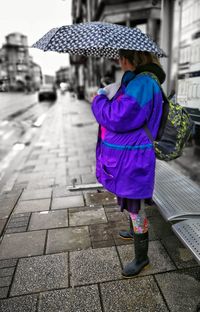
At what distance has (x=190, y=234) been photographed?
2.56 m

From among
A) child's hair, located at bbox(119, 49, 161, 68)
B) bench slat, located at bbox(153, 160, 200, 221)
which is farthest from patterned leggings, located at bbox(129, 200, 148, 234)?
child's hair, located at bbox(119, 49, 161, 68)

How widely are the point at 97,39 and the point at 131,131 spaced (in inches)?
30.4

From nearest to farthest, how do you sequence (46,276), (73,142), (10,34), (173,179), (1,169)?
(46,276) < (173,179) < (1,169) < (73,142) < (10,34)

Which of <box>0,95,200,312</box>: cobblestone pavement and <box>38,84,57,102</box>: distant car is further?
<box>38,84,57,102</box>: distant car

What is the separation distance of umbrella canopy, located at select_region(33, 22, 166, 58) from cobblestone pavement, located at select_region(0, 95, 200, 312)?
1970 millimetres

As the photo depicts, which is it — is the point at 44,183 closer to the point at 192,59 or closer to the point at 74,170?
the point at 74,170

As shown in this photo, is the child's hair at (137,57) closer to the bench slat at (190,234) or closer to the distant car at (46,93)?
the bench slat at (190,234)

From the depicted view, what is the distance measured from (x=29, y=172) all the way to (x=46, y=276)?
3.42 meters

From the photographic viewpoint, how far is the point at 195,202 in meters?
3.27

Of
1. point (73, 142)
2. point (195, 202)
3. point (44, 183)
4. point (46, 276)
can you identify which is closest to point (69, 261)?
point (46, 276)

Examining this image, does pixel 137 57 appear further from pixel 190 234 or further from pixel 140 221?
pixel 190 234

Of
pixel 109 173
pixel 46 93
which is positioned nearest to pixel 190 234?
pixel 109 173

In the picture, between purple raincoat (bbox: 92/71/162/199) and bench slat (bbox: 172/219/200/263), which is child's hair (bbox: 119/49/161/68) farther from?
bench slat (bbox: 172/219/200/263)

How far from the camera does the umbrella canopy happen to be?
2.24m
